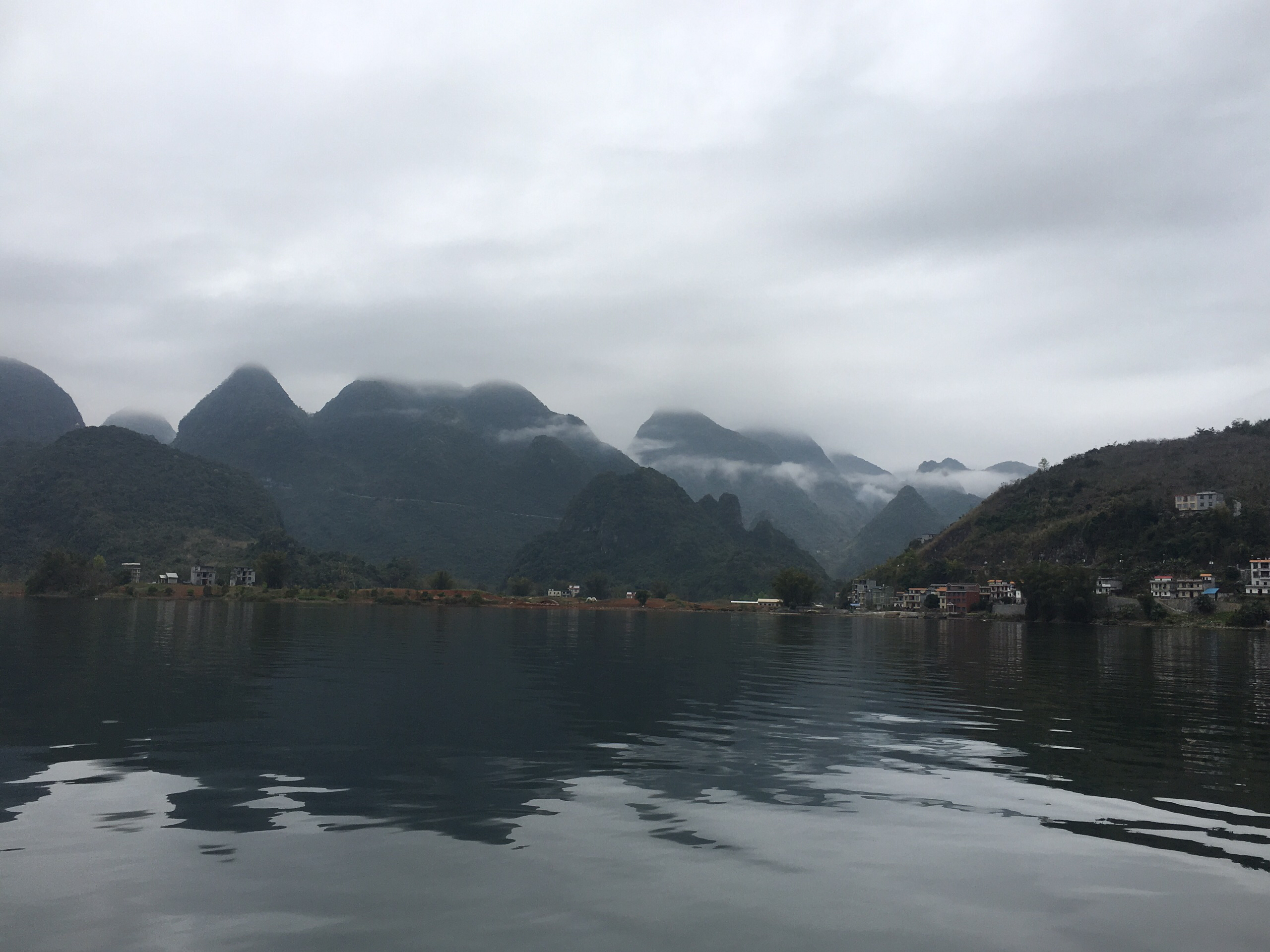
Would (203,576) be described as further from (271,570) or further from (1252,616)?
(1252,616)

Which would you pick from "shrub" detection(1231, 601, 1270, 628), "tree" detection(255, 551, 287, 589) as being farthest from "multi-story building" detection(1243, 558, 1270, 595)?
"tree" detection(255, 551, 287, 589)

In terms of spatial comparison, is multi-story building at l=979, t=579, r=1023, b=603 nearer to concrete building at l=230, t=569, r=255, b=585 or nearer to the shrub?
the shrub

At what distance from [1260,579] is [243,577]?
19530 cm

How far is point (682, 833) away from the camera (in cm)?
1369

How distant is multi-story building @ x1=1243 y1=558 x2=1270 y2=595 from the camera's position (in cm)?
13475

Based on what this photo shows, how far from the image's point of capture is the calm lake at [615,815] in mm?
10047

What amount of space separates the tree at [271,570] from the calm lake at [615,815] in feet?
474

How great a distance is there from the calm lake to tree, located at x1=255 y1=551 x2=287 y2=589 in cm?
14437

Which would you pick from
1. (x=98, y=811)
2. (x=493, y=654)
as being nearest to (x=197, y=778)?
(x=98, y=811)

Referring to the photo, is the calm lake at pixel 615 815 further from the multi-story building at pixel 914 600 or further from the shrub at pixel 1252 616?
the multi-story building at pixel 914 600

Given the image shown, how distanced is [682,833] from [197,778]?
9965 mm

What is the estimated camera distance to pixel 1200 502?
17625 cm

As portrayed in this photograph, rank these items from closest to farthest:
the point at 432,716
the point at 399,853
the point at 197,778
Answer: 1. the point at 399,853
2. the point at 197,778
3. the point at 432,716

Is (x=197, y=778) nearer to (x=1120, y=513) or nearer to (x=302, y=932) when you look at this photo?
(x=302, y=932)
